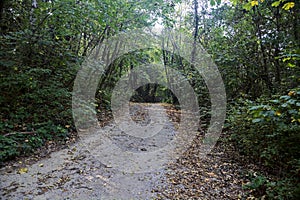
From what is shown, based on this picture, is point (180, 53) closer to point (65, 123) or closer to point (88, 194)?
point (65, 123)

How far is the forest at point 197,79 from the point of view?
11.5 feet

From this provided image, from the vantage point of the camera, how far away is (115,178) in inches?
141

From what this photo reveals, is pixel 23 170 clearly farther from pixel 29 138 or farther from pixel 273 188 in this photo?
pixel 273 188

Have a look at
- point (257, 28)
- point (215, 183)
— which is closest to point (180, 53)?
point (257, 28)

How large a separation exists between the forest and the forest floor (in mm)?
57

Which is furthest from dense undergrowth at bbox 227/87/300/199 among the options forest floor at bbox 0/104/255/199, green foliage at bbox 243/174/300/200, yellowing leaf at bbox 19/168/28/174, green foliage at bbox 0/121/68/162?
green foliage at bbox 0/121/68/162

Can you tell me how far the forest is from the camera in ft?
11.5

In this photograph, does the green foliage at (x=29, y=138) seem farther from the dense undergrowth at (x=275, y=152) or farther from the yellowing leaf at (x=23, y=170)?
the dense undergrowth at (x=275, y=152)

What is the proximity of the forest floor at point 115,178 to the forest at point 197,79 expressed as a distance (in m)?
0.06

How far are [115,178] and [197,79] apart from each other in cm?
577

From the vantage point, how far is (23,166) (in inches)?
147

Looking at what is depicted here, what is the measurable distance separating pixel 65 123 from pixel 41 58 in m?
1.89

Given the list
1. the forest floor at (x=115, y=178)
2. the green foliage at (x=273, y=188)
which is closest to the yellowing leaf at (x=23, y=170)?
the forest floor at (x=115, y=178)

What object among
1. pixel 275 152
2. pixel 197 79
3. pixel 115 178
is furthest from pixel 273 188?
pixel 197 79
